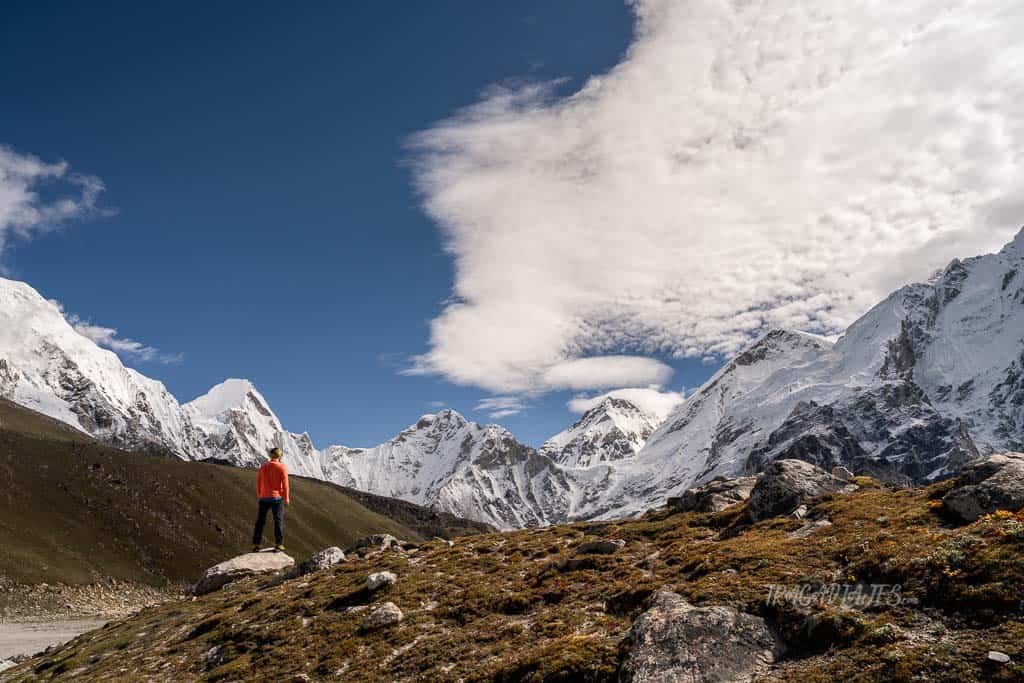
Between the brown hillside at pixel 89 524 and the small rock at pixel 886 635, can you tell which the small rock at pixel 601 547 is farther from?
the brown hillside at pixel 89 524

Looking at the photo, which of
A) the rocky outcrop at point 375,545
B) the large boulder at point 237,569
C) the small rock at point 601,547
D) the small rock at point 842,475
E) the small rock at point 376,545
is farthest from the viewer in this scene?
the large boulder at point 237,569

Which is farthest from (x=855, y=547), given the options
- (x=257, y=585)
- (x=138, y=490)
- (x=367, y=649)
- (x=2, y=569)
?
(x=138, y=490)

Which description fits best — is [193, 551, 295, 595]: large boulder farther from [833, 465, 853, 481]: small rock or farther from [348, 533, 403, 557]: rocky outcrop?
[833, 465, 853, 481]: small rock

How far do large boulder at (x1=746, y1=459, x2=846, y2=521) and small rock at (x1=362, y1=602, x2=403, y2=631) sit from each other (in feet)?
58.2

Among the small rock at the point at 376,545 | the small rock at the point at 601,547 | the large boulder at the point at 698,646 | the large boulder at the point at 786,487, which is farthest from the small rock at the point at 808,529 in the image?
the small rock at the point at 376,545

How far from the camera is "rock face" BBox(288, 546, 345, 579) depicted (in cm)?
3881

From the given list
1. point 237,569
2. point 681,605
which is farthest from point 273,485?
point 681,605

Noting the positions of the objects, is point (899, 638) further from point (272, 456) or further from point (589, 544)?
point (272, 456)

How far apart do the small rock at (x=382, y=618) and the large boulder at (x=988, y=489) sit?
21232mm

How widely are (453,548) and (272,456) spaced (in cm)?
A: 1404

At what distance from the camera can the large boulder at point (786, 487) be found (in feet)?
92.3

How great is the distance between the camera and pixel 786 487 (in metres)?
29.1

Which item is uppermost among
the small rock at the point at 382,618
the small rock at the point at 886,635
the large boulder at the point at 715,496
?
the large boulder at the point at 715,496

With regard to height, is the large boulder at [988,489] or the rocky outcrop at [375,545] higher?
the rocky outcrop at [375,545]
